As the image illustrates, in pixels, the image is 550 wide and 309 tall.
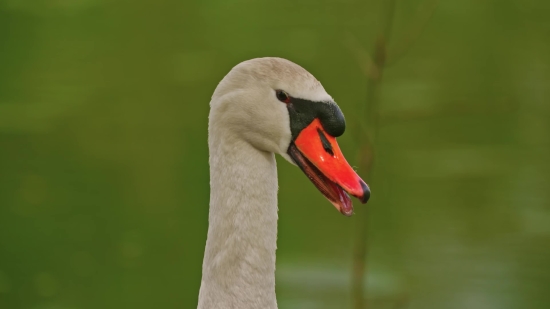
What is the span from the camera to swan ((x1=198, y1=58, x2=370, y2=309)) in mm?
3199

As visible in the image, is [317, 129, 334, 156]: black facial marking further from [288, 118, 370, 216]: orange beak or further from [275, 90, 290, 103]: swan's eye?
[275, 90, 290, 103]: swan's eye

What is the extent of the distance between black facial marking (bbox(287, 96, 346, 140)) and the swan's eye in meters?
0.02

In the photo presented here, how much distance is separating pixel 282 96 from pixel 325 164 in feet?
0.76

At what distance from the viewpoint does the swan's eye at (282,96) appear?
3.23m

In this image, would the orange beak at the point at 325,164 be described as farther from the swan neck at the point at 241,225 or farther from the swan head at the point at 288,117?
the swan neck at the point at 241,225

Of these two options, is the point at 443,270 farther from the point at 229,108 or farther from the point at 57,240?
the point at 229,108

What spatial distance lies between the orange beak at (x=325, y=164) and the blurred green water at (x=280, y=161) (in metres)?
1.77

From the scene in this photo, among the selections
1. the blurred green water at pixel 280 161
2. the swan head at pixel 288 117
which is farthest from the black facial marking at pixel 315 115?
the blurred green water at pixel 280 161

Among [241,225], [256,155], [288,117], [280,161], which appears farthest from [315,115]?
[280,161]

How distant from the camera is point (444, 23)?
1008 cm

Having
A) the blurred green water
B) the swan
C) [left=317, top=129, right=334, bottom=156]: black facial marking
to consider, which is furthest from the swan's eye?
the blurred green water

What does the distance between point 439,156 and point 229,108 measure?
4657 mm

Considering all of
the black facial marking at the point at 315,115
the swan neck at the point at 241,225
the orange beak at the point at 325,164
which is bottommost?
the swan neck at the point at 241,225

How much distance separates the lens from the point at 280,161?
6.92 metres
